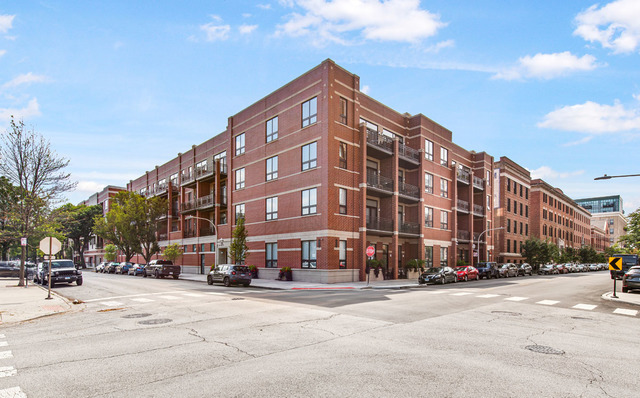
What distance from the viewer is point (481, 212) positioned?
5006 cm

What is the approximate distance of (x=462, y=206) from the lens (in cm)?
4619

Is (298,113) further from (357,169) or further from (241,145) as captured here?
(241,145)

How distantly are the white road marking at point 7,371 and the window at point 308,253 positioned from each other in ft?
81.0

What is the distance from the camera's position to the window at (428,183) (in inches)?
1543

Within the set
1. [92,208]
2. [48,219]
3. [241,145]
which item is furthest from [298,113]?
[92,208]

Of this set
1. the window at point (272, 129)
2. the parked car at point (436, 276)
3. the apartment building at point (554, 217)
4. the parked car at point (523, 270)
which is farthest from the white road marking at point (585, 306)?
the apartment building at point (554, 217)

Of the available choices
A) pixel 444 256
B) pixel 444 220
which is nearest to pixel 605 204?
pixel 444 220

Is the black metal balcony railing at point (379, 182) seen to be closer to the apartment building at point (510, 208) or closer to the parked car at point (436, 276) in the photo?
the parked car at point (436, 276)

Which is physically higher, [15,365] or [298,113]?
[298,113]

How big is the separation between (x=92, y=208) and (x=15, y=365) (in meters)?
81.8

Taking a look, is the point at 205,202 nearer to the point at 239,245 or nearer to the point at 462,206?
the point at 239,245

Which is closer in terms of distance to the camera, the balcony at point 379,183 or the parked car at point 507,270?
the balcony at point 379,183

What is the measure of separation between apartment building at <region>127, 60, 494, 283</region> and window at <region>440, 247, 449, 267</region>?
0.11 metres

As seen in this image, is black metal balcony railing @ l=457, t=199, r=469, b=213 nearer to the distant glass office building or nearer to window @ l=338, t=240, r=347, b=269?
window @ l=338, t=240, r=347, b=269
